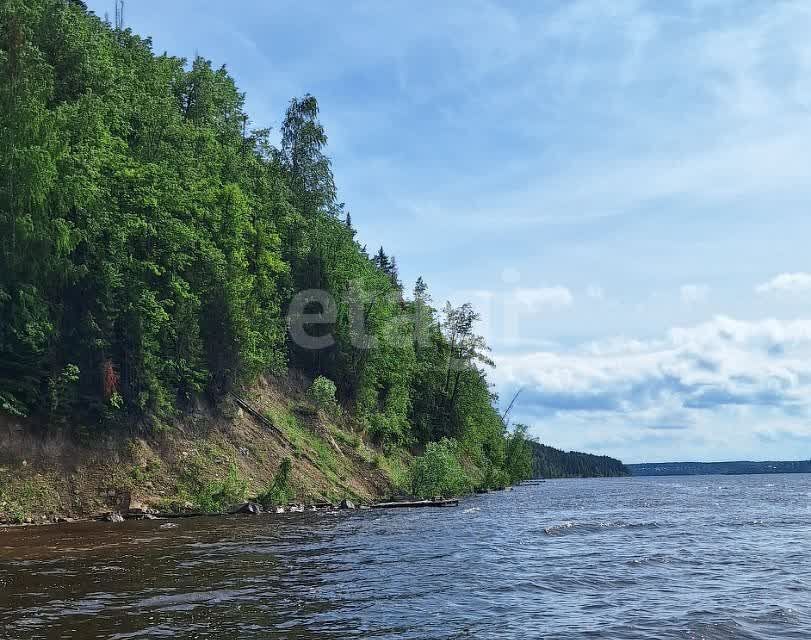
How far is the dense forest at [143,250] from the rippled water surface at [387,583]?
9035mm

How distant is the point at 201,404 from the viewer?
41500mm

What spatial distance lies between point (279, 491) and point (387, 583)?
864 inches

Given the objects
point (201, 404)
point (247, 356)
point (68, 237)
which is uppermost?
point (68, 237)

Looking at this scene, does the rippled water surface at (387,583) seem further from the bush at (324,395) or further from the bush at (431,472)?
the bush at (324,395)

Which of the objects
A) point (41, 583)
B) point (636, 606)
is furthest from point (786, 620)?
point (41, 583)

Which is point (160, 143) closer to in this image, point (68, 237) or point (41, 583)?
point (68, 237)

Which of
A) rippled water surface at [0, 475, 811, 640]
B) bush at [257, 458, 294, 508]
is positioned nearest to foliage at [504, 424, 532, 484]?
bush at [257, 458, 294, 508]

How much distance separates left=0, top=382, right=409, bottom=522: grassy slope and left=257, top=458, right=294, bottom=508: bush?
1057mm

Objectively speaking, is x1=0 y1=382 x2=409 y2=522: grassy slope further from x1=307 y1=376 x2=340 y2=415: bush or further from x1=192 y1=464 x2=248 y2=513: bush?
x1=307 y1=376 x2=340 y2=415: bush

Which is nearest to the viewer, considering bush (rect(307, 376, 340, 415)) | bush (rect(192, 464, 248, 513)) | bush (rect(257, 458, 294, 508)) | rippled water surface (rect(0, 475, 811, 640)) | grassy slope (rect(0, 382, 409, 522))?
rippled water surface (rect(0, 475, 811, 640))

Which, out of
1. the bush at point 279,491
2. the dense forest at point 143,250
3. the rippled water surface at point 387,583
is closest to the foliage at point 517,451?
the dense forest at point 143,250

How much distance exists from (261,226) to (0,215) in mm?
21665

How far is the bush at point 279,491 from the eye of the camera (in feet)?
122

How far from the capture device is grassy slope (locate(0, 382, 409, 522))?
29297 millimetres
